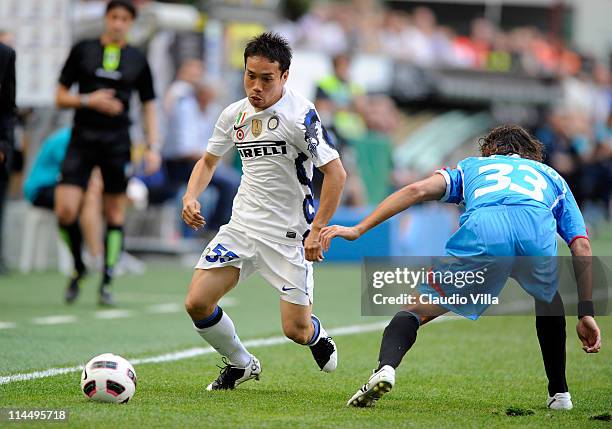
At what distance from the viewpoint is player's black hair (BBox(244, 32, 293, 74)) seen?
249 inches

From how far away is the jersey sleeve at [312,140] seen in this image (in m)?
6.37

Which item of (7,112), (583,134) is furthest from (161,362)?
(583,134)

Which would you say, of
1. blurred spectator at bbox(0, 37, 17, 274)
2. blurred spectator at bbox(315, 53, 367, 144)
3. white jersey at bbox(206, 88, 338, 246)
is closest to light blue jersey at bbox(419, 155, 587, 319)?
white jersey at bbox(206, 88, 338, 246)

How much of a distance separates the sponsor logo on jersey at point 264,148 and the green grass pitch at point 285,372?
1245mm

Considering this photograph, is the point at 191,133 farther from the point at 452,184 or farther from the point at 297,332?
the point at 452,184

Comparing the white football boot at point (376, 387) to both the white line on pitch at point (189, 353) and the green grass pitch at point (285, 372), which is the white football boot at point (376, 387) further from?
the white line on pitch at point (189, 353)

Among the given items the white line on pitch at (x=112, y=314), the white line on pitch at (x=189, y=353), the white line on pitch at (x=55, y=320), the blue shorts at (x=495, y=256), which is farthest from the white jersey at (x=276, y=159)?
the white line on pitch at (x=112, y=314)

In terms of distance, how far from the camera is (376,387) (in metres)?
5.59

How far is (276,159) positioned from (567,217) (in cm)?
157

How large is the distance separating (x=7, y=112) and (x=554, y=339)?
436cm

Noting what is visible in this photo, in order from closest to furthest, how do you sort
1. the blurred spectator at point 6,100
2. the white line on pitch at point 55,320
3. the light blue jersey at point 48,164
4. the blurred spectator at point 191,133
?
the blurred spectator at point 6,100
the white line on pitch at point 55,320
the light blue jersey at point 48,164
the blurred spectator at point 191,133

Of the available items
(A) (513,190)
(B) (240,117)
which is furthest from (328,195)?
(A) (513,190)

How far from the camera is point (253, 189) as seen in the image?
662cm

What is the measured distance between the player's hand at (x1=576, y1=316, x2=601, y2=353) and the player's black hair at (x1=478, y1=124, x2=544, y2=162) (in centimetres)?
89
